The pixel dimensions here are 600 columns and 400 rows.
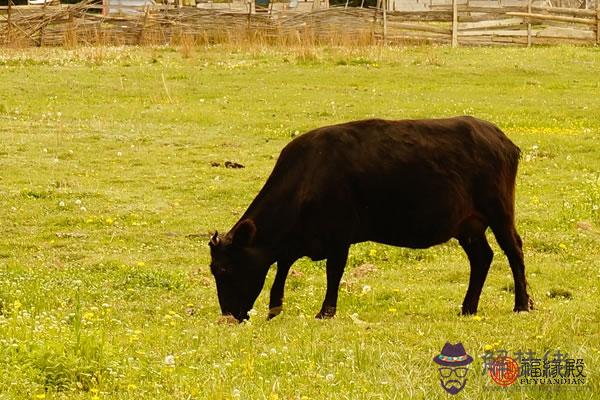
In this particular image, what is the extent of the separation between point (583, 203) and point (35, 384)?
11.5 m

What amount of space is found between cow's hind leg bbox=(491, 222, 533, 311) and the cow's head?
7.91ft

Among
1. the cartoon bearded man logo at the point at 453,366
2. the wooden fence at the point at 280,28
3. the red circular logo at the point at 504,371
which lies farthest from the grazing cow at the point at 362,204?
the wooden fence at the point at 280,28

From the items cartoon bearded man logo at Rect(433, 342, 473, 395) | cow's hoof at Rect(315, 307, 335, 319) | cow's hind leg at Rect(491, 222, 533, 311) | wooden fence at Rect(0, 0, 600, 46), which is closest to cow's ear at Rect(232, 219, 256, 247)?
cow's hoof at Rect(315, 307, 335, 319)

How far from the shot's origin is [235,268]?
10.6 m

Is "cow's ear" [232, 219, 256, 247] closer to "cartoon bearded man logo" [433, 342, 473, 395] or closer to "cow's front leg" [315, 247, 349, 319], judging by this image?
"cow's front leg" [315, 247, 349, 319]

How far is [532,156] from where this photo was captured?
2092 centimetres

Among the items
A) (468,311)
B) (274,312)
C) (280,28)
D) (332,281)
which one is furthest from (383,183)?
(280,28)

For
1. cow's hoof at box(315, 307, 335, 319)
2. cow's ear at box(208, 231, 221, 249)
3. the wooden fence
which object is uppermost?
the wooden fence

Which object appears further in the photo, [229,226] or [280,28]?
[280,28]

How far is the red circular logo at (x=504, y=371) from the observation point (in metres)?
6.77

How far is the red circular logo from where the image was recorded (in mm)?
6771

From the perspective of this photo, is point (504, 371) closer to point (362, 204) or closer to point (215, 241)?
point (362, 204)

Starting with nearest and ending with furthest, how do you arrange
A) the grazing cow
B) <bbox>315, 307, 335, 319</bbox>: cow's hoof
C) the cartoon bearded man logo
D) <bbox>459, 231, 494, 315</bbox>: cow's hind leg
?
the cartoon bearded man logo → <bbox>315, 307, 335, 319</bbox>: cow's hoof → the grazing cow → <bbox>459, 231, 494, 315</bbox>: cow's hind leg

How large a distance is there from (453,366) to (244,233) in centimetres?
379
